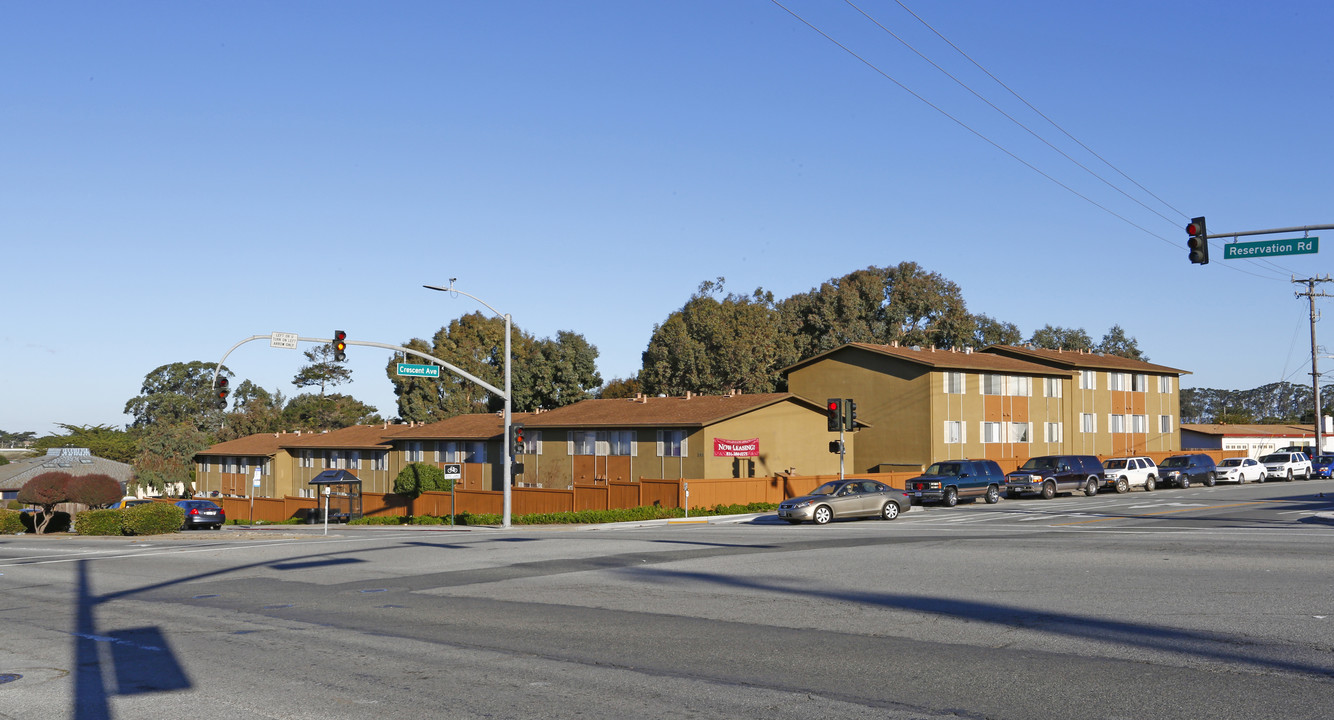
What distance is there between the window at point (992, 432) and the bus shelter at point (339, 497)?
34.8m

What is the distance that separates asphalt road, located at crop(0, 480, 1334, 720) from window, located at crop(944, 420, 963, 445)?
3414 cm

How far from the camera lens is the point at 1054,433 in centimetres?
6488

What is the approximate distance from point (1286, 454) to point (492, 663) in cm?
5990

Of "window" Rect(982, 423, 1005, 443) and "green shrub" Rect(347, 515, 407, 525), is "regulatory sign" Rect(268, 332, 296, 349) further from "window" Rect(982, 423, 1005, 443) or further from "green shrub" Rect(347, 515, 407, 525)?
"window" Rect(982, 423, 1005, 443)

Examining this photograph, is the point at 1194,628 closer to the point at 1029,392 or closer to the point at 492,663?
the point at 492,663

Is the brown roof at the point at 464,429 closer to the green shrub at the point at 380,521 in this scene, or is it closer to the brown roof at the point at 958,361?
the green shrub at the point at 380,521

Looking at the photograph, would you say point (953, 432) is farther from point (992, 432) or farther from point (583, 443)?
point (583, 443)

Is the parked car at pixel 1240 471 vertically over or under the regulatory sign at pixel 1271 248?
under

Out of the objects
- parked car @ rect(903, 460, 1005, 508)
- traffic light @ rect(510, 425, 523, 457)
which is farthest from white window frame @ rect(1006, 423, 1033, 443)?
traffic light @ rect(510, 425, 523, 457)

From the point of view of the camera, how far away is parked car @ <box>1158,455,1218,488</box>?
166ft

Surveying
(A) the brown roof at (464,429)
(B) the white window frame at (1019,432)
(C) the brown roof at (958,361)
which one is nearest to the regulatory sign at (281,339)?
(A) the brown roof at (464,429)

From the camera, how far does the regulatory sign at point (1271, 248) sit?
22.1 metres

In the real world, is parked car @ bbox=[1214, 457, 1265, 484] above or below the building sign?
below

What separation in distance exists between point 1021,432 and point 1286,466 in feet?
45.3
